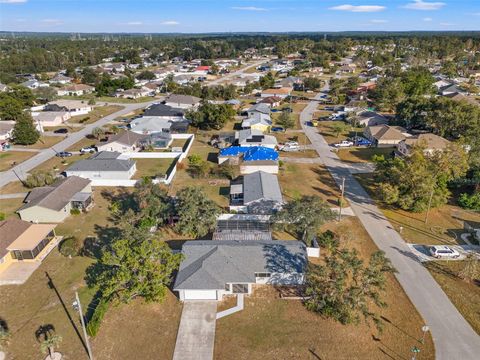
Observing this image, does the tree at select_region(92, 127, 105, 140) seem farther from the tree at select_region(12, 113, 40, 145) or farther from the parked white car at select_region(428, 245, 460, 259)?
the parked white car at select_region(428, 245, 460, 259)

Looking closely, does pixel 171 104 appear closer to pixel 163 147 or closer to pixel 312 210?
pixel 163 147

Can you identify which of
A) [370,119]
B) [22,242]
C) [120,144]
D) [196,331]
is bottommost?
[196,331]

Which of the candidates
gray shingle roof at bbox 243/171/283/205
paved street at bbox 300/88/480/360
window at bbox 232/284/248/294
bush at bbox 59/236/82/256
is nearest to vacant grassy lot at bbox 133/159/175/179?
gray shingle roof at bbox 243/171/283/205

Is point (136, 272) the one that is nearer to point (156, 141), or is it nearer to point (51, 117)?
point (156, 141)

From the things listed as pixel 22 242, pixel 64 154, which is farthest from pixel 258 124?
pixel 22 242

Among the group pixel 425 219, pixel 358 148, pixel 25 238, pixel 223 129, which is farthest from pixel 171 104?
pixel 425 219
